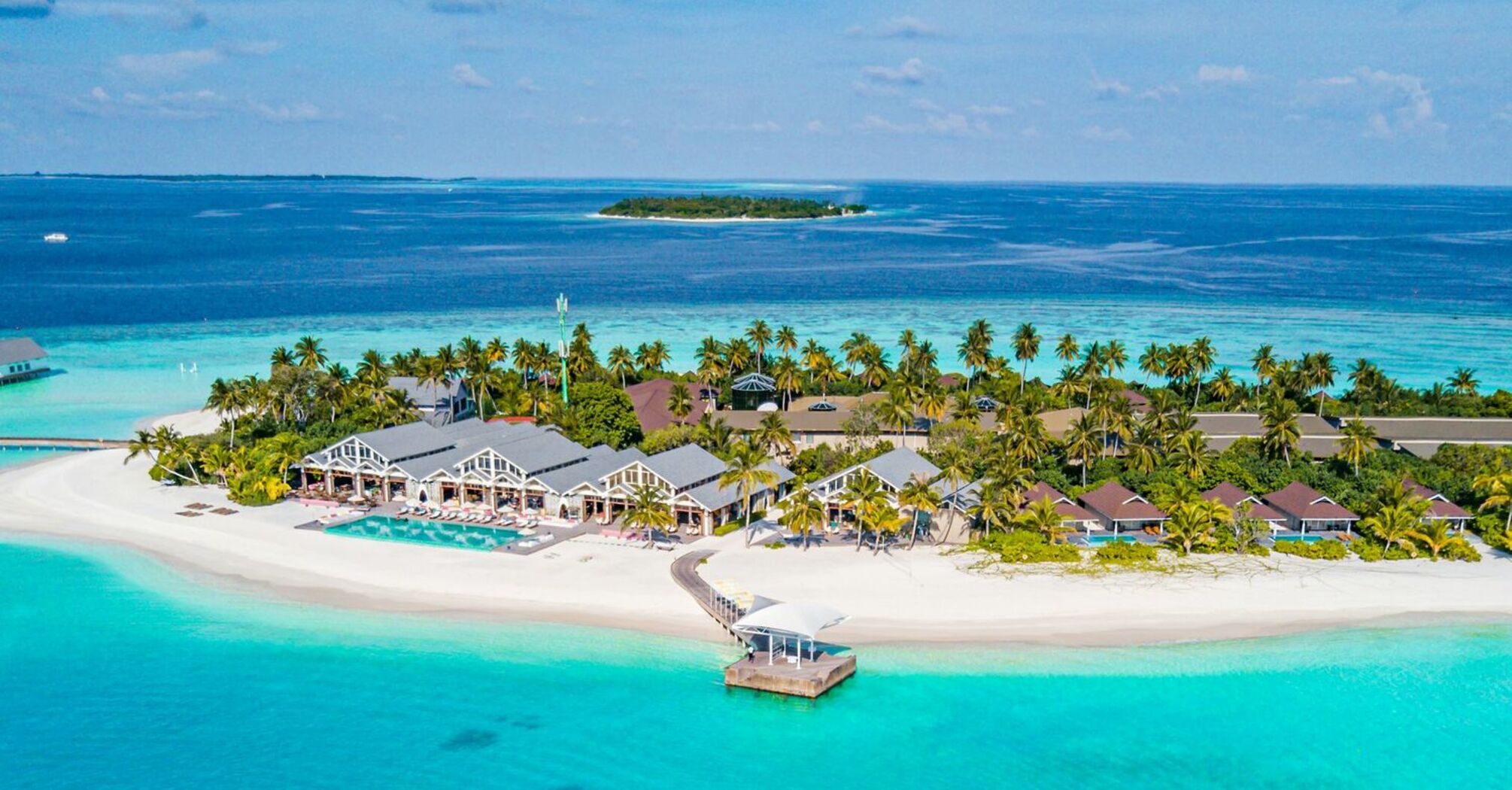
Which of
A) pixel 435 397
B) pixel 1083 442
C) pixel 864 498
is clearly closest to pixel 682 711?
pixel 864 498

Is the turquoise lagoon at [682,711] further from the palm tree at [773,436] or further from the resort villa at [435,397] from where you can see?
the resort villa at [435,397]

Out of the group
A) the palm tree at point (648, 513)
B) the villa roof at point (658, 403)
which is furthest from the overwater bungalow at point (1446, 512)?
the villa roof at point (658, 403)

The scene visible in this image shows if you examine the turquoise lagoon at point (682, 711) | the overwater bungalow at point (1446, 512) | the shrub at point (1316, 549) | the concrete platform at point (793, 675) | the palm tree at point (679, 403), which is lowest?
the turquoise lagoon at point (682, 711)

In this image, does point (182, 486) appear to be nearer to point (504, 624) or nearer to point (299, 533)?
point (299, 533)

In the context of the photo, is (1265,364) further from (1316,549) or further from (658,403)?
(658,403)

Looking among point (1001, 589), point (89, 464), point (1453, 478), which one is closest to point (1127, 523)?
point (1001, 589)

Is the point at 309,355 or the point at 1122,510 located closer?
the point at 1122,510
